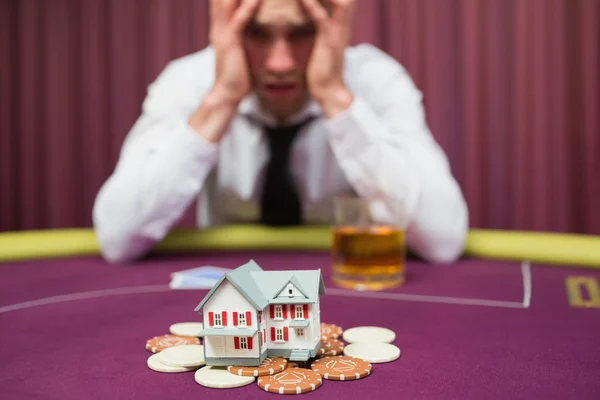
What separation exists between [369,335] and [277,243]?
2.80ft

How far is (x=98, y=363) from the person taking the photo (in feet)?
2.23

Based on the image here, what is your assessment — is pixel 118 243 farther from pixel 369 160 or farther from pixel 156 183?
pixel 369 160

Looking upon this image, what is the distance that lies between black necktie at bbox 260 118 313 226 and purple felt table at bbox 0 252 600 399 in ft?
1.57

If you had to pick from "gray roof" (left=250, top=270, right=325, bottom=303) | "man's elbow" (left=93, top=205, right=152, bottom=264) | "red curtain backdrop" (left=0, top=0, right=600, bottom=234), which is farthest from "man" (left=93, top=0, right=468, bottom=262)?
"red curtain backdrop" (left=0, top=0, right=600, bottom=234)

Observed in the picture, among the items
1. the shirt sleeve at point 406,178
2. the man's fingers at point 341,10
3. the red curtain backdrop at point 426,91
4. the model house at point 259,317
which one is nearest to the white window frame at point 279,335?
the model house at point 259,317

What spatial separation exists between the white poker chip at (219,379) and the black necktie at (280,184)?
120cm

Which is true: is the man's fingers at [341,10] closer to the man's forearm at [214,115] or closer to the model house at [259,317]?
the man's forearm at [214,115]

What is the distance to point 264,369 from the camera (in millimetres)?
624

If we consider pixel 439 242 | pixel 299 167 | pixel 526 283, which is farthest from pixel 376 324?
pixel 299 167

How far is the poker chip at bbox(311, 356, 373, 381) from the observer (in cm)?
61

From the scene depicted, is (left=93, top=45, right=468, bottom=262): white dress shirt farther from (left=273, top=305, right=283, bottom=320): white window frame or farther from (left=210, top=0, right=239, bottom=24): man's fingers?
(left=273, top=305, right=283, bottom=320): white window frame

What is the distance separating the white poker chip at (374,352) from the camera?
67 centimetres

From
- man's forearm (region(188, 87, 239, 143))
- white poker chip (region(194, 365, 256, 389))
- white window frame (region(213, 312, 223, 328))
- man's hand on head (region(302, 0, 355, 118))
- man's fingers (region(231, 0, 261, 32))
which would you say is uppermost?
man's fingers (region(231, 0, 261, 32))

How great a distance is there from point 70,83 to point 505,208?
2.40 m
